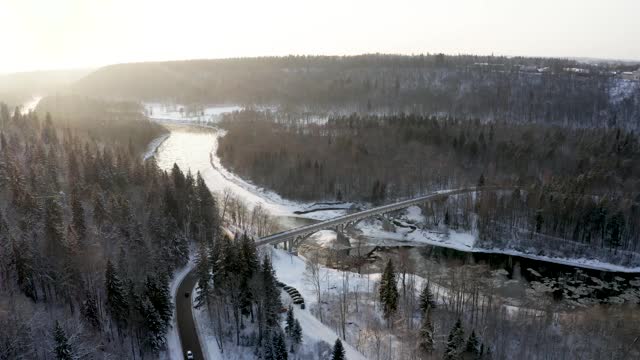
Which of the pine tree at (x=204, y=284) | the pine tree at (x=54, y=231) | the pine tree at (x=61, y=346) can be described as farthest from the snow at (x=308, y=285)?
the pine tree at (x=54, y=231)

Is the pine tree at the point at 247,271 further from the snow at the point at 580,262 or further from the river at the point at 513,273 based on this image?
the snow at the point at 580,262

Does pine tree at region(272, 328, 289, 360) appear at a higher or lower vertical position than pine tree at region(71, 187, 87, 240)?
lower

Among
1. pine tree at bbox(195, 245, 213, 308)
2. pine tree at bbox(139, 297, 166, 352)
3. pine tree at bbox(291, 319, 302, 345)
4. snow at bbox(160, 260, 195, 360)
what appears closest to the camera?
pine tree at bbox(139, 297, 166, 352)

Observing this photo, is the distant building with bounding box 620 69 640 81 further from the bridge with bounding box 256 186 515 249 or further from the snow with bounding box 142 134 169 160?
the snow with bounding box 142 134 169 160

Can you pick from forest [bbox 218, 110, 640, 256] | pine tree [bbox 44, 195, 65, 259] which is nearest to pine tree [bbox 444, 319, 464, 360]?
pine tree [bbox 44, 195, 65, 259]

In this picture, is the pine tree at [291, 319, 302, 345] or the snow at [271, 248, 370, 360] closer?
the pine tree at [291, 319, 302, 345]

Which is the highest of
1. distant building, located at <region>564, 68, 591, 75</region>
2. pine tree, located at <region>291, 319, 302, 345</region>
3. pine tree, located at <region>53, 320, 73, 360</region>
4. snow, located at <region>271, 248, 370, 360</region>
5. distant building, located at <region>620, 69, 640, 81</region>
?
distant building, located at <region>564, 68, 591, 75</region>

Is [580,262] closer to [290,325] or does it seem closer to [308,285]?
[308,285]
